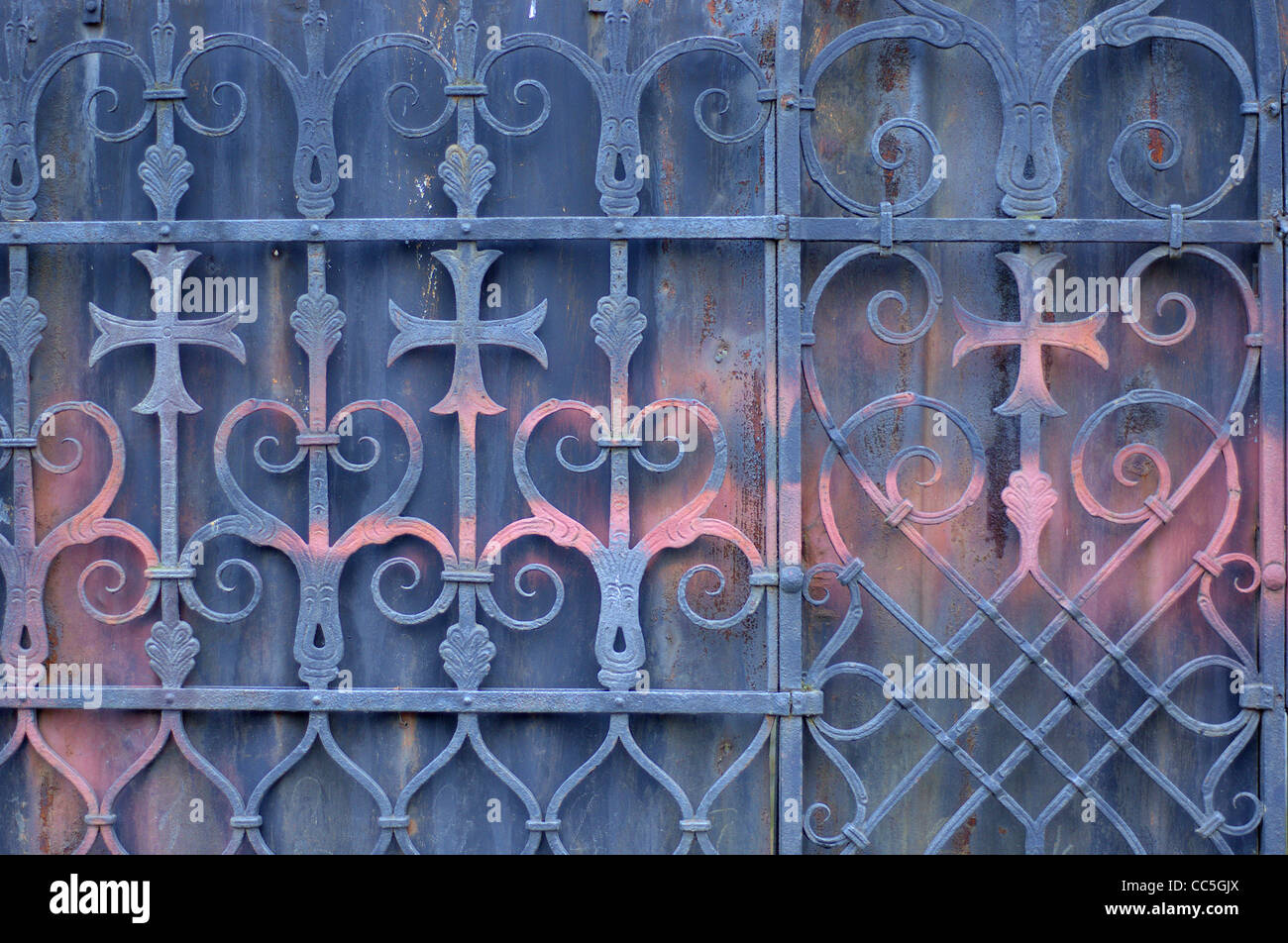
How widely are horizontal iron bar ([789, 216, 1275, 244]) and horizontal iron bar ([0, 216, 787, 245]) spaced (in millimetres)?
141

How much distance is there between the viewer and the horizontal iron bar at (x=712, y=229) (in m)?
2.40

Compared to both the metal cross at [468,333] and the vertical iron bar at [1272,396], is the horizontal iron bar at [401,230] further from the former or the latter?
the vertical iron bar at [1272,396]

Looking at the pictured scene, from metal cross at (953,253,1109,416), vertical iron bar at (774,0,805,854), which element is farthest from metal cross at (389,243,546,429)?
metal cross at (953,253,1109,416)

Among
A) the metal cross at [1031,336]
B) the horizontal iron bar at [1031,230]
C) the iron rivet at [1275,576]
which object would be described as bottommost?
the iron rivet at [1275,576]

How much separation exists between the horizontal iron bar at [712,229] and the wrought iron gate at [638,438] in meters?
0.01

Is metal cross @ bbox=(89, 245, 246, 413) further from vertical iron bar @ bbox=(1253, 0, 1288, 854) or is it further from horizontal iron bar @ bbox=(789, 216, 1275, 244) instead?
vertical iron bar @ bbox=(1253, 0, 1288, 854)

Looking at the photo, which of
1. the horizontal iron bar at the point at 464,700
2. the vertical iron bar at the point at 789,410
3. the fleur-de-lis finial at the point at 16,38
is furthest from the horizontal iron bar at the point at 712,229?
the horizontal iron bar at the point at 464,700

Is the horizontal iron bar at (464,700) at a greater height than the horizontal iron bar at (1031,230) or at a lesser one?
lesser

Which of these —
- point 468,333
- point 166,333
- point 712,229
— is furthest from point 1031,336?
point 166,333

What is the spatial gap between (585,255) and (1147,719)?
188cm

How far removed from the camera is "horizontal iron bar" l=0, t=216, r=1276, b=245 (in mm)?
2402

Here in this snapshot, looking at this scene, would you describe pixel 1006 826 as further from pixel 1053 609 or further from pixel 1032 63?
pixel 1032 63

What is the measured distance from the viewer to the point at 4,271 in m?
2.51

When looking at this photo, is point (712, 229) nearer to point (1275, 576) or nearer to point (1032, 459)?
point (1032, 459)
